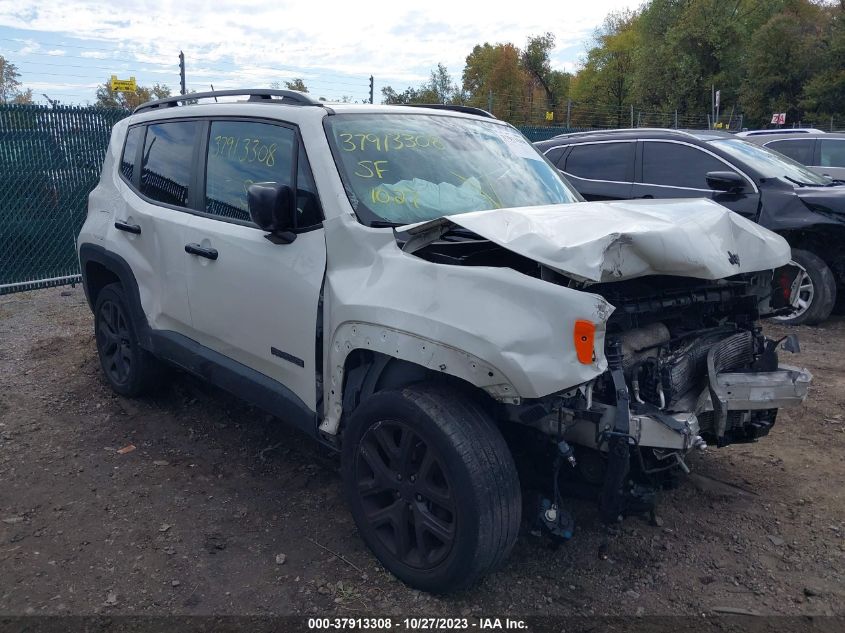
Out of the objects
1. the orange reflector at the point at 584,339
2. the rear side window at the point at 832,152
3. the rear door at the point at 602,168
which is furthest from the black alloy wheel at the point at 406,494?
the rear side window at the point at 832,152

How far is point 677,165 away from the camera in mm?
7500

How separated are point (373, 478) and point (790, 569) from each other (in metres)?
1.87

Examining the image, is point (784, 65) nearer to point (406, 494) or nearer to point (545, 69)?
point (545, 69)

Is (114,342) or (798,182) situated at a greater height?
(798,182)

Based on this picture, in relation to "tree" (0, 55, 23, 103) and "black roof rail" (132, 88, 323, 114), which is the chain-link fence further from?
"tree" (0, 55, 23, 103)

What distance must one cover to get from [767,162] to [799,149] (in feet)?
13.6

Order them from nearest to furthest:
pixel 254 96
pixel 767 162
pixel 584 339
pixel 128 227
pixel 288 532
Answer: pixel 584 339
pixel 288 532
pixel 254 96
pixel 128 227
pixel 767 162

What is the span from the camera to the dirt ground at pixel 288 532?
9.39 ft

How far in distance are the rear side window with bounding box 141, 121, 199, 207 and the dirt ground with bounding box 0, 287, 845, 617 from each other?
5.01 feet

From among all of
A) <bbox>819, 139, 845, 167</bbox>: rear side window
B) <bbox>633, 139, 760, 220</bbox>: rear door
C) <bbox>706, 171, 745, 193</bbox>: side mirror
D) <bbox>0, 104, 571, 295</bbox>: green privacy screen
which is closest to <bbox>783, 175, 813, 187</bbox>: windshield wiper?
<bbox>633, 139, 760, 220</bbox>: rear door

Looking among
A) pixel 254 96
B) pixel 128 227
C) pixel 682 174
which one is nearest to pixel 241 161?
pixel 254 96

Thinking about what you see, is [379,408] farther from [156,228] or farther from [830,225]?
[830,225]

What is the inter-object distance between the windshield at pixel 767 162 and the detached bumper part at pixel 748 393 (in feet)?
15.0

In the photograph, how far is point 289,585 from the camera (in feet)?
9.70
